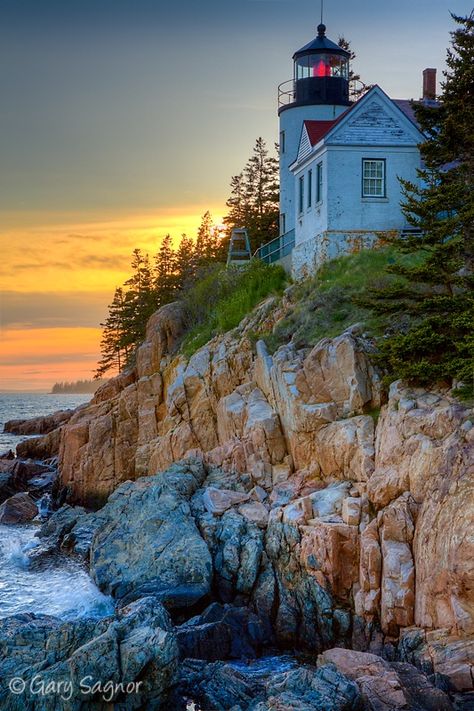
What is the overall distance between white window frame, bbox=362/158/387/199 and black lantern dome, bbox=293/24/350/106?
836 cm

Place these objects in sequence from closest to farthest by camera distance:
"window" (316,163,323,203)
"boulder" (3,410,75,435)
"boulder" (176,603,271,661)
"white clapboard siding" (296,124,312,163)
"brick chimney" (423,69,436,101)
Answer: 1. "boulder" (176,603,271,661)
2. "window" (316,163,323,203)
3. "white clapboard siding" (296,124,312,163)
4. "brick chimney" (423,69,436,101)
5. "boulder" (3,410,75,435)

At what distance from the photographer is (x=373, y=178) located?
101 feet

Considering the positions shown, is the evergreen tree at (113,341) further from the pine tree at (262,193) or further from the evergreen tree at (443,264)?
the evergreen tree at (443,264)

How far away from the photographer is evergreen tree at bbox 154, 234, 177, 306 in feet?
172

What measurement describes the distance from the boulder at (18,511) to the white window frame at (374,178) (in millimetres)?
18766

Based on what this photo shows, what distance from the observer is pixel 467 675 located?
13539mm

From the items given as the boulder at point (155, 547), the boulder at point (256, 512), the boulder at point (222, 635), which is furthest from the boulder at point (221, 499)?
the boulder at point (222, 635)

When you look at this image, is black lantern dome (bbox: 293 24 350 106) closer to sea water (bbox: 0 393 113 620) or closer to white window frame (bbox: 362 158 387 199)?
white window frame (bbox: 362 158 387 199)

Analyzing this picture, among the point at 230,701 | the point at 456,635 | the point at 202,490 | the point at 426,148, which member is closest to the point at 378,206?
the point at 426,148

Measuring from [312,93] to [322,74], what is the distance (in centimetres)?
115

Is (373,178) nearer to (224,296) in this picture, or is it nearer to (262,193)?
(224,296)

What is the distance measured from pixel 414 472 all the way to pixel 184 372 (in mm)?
15150

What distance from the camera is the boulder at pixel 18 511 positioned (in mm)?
29625

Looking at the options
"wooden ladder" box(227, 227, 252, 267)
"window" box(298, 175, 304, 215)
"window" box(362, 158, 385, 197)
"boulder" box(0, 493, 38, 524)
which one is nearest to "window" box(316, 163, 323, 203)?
"window" box(362, 158, 385, 197)
